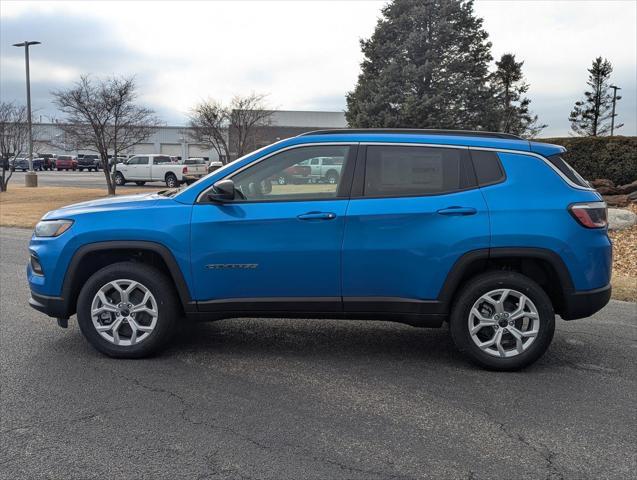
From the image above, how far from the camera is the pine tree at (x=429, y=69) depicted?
2527 cm

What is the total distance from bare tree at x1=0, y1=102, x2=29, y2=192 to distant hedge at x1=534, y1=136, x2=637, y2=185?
86.6 ft

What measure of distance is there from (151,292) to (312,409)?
5.49 feet

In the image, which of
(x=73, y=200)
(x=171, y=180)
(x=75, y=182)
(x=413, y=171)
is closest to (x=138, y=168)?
(x=171, y=180)

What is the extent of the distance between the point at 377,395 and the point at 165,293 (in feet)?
6.01

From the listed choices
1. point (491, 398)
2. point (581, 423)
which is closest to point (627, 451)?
point (581, 423)

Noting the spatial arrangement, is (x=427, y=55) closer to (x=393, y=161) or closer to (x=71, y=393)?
(x=393, y=161)

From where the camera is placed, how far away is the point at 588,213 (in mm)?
4355

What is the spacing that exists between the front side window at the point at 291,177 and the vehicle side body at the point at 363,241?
0.04 m

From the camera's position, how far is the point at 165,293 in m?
4.58

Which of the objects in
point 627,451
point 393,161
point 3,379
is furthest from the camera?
point 393,161

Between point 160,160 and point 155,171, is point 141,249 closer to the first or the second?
point 155,171

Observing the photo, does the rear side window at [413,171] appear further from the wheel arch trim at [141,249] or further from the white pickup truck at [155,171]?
the white pickup truck at [155,171]

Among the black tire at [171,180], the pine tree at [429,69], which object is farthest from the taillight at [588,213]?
the black tire at [171,180]

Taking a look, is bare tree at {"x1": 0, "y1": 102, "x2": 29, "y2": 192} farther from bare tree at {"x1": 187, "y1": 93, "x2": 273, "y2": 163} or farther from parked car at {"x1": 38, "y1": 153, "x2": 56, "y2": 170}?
parked car at {"x1": 38, "y1": 153, "x2": 56, "y2": 170}
